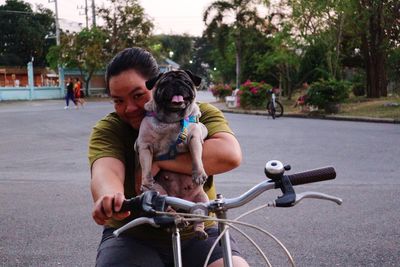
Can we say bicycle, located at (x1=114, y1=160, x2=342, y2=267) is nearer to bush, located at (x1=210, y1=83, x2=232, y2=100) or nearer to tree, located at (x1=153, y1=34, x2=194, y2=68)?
bush, located at (x1=210, y1=83, x2=232, y2=100)

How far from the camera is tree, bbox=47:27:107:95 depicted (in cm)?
4553

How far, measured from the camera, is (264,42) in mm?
38469

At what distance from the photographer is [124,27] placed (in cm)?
4791

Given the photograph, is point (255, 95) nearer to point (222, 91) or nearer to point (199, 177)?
point (222, 91)

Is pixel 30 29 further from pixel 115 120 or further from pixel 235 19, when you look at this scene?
pixel 115 120

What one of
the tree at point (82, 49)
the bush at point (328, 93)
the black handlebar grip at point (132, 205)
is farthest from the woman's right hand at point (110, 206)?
the tree at point (82, 49)

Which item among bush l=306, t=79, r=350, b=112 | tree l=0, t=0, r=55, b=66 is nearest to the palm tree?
bush l=306, t=79, r=350, b=112

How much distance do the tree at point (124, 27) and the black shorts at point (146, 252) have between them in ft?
151

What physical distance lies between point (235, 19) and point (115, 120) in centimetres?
3697

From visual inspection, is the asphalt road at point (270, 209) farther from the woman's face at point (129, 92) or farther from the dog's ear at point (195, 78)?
the dog's ear at point (195, 78)

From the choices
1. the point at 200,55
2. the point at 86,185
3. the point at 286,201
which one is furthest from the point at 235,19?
the point at 200,55

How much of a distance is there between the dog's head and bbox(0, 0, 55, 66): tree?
214 ft

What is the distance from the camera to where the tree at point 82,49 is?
149ft

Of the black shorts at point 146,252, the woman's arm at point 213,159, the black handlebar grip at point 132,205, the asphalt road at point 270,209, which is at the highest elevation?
the woman's arm at point 213,159
